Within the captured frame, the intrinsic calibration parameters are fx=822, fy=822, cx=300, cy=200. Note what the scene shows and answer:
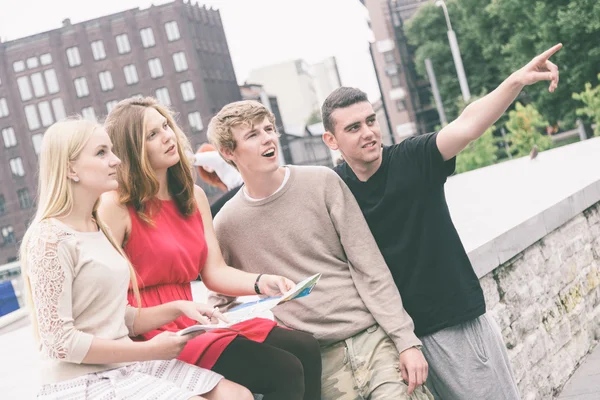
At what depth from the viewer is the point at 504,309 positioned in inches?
199

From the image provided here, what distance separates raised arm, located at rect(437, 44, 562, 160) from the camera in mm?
3400

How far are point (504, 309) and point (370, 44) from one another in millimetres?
73738

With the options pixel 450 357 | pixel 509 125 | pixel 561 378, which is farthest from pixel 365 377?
pixel 509 125

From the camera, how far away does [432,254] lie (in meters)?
3.56

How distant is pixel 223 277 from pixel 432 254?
912 mm

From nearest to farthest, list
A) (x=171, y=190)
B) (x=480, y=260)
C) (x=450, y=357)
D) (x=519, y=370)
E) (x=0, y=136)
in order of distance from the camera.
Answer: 1. (x=171, y=190)
2. (x=450, y=357)
3. (x=480, y=260)
4. (x=519, y=370)
5. (x=0, y=136)

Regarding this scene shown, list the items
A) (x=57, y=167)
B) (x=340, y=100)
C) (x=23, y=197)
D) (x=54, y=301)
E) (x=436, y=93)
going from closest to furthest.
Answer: (x=54, y=301)
(x=57, y=167)
(x=340, y=100)
(x=436, y=93)
(x=23, y=197)

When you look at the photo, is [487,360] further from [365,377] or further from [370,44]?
[370,44]

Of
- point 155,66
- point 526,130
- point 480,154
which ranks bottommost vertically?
point 480,154

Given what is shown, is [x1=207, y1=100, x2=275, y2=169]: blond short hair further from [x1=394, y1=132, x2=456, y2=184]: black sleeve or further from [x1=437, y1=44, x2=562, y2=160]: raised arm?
[x1=437, y1=44, x2=562, y2=160]: raised arm

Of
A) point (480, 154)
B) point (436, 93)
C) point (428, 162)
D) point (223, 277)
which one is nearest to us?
point (223, 277)

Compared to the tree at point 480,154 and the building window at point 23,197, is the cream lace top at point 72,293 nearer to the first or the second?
the tree at point 480,154

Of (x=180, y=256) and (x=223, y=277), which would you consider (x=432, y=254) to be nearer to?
(x=223, y=277)

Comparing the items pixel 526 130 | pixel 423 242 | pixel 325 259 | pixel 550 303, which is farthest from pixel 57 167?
pixel 526 130
